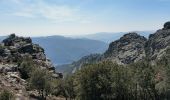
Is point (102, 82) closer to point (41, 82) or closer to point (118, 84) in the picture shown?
point (118, 84)

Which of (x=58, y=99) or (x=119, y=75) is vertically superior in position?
(x=119, y=75)

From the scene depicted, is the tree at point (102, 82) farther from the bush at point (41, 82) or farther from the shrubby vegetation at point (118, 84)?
the bush at point (41, 82)

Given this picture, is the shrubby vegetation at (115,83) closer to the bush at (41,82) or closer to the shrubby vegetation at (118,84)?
the shrubby vegetation at (118,84)

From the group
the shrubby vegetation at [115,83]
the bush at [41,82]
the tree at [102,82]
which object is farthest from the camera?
the bush at [41,82]

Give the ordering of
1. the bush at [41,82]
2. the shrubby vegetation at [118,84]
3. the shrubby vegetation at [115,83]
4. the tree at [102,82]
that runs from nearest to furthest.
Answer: the tree at [102,82] < the shrubby vegetation at [115,83] < the shrubby vegetation at [118,84] < the bush at [41,82]

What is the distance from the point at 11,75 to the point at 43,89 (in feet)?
103

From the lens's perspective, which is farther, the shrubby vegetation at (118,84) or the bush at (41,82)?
the bush at (41,82)

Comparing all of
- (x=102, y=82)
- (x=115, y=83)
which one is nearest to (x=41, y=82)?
(x=102, y=82)

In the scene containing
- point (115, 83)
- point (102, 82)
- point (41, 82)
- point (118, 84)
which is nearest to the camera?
point (115, 83)

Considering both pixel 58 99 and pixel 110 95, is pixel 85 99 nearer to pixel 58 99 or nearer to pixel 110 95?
pixel 110 95

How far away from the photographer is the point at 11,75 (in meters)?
184

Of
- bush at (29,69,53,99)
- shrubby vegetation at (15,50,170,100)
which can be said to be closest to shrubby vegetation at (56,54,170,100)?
shrubby vegetation at (15,50,170,100)

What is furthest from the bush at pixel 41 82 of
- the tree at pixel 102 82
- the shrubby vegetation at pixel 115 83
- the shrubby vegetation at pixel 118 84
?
the tree at pixel 102 82

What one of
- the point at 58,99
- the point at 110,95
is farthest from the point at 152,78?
the point at 58,99
